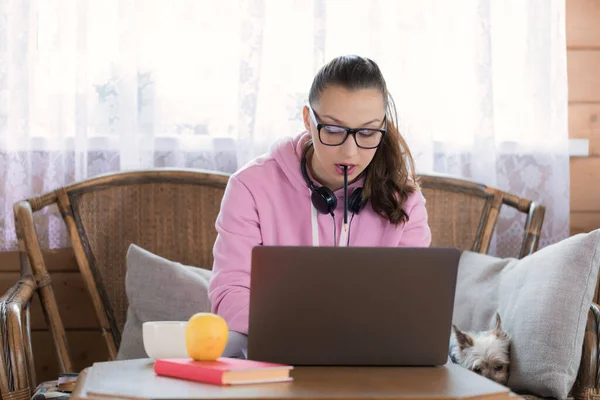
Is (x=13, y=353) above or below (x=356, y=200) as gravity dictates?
below

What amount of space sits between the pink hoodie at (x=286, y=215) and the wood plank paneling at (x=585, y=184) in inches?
35.5

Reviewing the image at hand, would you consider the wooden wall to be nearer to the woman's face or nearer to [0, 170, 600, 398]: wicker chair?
[0, 170, 600, 398]: wicker chair

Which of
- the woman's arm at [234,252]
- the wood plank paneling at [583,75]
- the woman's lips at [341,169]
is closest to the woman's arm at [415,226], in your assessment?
the woman's lips at [341,169]

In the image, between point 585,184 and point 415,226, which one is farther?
point 585,184

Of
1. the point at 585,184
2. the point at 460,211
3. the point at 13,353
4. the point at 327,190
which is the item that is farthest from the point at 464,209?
the point at 13,353

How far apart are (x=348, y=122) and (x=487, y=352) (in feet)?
2.22

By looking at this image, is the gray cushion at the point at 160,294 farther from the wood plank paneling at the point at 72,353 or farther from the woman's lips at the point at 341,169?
the woman's lips at the point at 341,169

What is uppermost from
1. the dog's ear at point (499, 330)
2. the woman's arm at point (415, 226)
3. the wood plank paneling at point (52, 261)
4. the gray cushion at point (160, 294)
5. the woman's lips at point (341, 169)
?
the woman's lips at point (341, 169)

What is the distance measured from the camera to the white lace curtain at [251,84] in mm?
2395

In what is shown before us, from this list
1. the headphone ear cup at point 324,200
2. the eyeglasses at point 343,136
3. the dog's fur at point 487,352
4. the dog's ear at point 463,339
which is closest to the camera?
the eyeglasses at point 343,136

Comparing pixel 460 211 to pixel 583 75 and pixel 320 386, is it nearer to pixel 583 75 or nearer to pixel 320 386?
pixel 583 75

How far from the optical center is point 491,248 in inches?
99.7

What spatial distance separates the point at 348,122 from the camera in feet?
5.52

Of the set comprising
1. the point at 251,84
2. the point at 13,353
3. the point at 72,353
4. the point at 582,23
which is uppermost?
the point at 582,23
